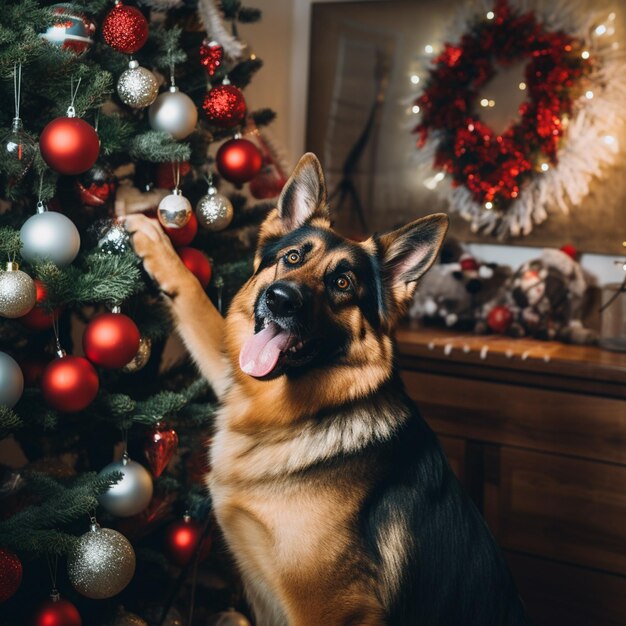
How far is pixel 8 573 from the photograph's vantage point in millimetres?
1423

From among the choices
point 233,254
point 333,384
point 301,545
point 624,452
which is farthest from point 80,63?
point 624,452

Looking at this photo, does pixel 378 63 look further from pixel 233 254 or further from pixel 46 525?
pixel 46 525

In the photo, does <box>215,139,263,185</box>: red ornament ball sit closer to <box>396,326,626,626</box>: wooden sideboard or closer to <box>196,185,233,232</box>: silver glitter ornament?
<box>196,185,233,232</box>: silver glitter ornament

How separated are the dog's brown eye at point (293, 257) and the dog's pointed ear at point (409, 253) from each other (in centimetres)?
19

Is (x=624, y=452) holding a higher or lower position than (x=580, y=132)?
lower

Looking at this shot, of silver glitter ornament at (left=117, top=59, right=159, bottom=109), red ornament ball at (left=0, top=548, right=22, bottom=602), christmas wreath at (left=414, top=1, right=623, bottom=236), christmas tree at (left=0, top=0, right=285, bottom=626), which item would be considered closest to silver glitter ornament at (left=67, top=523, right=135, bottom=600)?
christmas tree at (left=0, top=0, right=285, bottom=626)

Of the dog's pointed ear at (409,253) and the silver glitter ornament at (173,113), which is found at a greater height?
the silver glitter ornament at (173,113)

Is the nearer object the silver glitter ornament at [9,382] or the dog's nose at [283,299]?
the silver glitter ornament at [9,382]

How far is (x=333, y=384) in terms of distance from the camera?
1.72 metres

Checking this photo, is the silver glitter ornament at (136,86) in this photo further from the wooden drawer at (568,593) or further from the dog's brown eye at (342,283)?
the wooden drawer at (568,593)

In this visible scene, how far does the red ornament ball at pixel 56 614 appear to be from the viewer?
1.54 metres

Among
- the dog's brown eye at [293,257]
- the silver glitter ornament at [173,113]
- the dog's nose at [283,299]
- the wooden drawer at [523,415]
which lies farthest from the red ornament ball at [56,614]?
the wooden drawer at [523,415]

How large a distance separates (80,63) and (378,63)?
2.02m

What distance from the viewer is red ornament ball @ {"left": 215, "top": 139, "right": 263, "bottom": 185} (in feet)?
6.28
